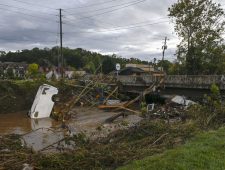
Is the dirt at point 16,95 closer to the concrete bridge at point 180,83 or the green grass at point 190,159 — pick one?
the concrete bridge at point 180,83

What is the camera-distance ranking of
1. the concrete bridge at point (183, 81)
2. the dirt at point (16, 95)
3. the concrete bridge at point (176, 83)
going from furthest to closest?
the dirt at point (16, 95), the concrete bridge at point (176, 83), the concrete bridge at point (183, 81)

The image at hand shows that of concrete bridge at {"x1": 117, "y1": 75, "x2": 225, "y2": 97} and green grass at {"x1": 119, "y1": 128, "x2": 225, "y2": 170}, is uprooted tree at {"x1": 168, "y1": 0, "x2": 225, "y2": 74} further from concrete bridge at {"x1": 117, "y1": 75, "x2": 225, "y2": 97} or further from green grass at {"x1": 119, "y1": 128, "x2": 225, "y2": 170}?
green grass at {"x1": 119, "y1": 128, "x2": 225, "y2": 170}

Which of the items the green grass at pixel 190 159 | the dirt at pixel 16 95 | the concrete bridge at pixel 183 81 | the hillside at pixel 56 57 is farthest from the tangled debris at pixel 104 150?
the hillside at pixel 56 57

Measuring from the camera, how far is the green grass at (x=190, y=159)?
821 cm

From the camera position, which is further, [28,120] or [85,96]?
[85,96]

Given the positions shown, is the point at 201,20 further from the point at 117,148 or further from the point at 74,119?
the point at 117,148

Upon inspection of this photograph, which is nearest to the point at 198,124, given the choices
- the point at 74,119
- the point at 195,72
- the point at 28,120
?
the point at 74,119

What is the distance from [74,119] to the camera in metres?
29.7

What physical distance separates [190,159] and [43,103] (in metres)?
23.5

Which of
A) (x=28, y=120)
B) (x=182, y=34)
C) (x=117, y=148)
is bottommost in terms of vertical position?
(x=28, y=120)

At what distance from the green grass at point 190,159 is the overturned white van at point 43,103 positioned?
21.7 meters

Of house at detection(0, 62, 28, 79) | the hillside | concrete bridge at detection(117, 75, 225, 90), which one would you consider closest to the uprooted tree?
concrete bridge at detection(117, 75, 225, 90)

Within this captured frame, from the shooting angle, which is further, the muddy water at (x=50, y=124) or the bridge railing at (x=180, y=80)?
the bridge railing at (x=180, y=80)

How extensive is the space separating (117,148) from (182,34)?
33.6 metres
